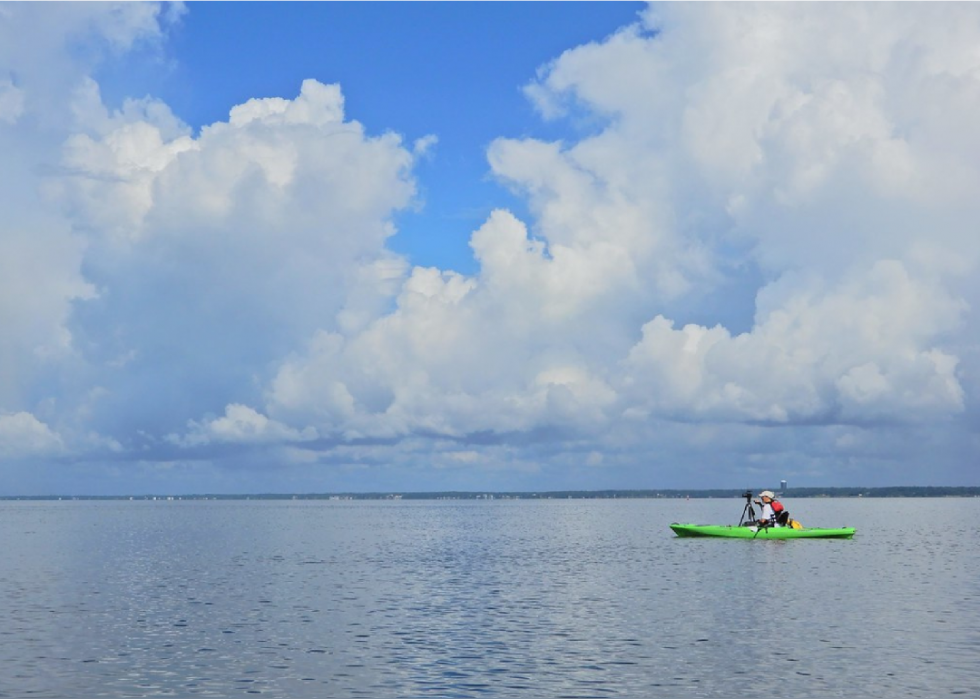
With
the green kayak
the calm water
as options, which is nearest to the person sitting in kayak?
the green kayak

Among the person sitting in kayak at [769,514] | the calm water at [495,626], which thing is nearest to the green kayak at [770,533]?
the person sitting in kayak at [769,514]

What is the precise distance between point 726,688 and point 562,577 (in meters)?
42.1

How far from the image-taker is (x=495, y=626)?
5166 cm

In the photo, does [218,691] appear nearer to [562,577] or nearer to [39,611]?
[39,611]

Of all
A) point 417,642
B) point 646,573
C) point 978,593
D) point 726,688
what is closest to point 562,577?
point 646,573

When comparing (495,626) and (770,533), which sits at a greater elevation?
(770,533)

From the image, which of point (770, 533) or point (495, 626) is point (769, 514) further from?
point (495, 626)

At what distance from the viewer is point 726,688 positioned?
36969 mm

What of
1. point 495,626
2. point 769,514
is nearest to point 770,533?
point 769,514

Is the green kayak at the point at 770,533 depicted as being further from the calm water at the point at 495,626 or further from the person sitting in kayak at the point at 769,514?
the calm water at the point at 495,626

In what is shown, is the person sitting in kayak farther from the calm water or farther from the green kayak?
the calm water

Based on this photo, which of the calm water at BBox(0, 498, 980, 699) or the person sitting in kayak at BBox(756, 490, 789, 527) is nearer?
the calm water at BBox(0, 498, 980, 699)

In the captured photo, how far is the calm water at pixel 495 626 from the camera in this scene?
3806cm

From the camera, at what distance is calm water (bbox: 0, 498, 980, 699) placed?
3806 centimetres
